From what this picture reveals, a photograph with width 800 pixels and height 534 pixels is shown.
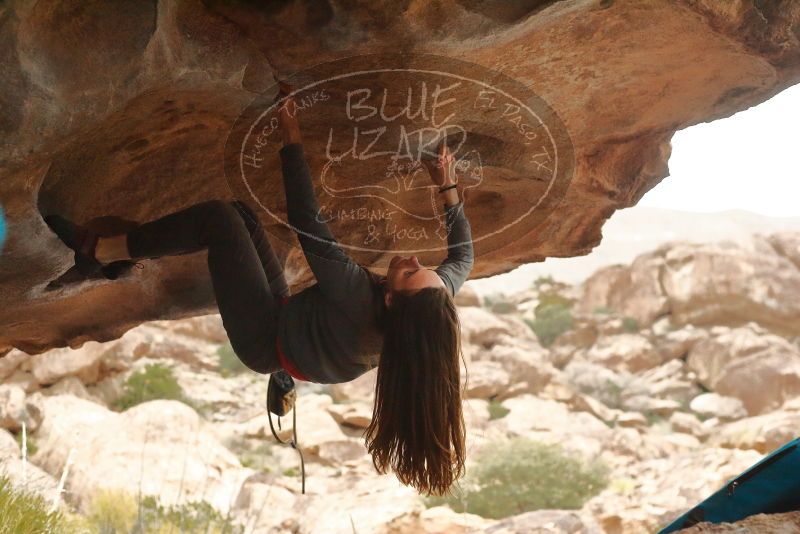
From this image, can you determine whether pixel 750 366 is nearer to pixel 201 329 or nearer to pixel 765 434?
pixel 765 434

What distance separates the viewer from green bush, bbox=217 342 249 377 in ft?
61.6

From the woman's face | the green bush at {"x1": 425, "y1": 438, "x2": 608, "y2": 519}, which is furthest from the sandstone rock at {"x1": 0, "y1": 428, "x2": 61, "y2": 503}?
the green bush at {"x1": 425, "y1": 438, "x2": 608, "y2": 519}

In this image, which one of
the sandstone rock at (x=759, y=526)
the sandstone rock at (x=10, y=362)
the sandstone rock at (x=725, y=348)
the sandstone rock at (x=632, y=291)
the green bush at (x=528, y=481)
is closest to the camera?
the sandstone rock at (x=759, y=526)

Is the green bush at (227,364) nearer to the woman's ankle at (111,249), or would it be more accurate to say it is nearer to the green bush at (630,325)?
the green bush at (630,325)

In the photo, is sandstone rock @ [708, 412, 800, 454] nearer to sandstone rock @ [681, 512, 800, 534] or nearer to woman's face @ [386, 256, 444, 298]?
sandstone rock @ [681, 512, 800, 534]

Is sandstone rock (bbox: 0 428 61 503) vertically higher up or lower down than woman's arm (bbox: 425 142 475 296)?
lower down

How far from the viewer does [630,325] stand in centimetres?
2430

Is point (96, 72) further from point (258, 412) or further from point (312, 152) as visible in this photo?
point (258, 412)

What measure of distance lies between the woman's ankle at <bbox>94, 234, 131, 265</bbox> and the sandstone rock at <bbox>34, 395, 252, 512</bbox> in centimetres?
637

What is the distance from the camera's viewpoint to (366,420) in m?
14.9

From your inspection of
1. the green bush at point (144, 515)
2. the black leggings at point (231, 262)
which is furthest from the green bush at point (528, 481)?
the black leggings at point (231, 262)

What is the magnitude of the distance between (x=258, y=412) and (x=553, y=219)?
12.2 m

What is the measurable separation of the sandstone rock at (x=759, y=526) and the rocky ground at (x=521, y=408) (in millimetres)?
11

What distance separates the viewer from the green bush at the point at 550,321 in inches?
989
